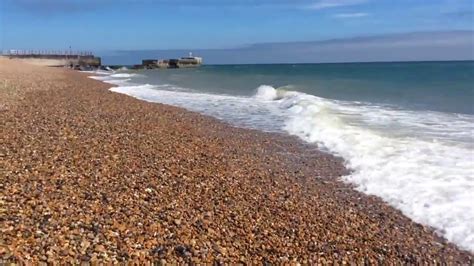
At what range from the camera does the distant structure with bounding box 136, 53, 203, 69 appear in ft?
313

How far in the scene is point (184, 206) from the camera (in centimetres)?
530

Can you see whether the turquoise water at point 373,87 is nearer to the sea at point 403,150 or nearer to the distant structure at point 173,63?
the sea at point 403,150

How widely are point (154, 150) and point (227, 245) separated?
3.91 metres

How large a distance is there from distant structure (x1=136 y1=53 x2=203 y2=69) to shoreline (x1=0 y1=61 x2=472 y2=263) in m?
87.5

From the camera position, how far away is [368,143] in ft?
32.3

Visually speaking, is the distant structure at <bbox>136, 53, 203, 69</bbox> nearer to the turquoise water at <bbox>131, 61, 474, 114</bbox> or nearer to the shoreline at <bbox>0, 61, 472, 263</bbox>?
A: the turquoise water at <bbox>131, 61, 474, 114</bbox>

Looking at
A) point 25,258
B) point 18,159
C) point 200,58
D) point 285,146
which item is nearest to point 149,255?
point 25,258

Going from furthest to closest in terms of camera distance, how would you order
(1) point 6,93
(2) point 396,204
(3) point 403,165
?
(1) point 6,93, (3) point 403,165, (2) point 396,204

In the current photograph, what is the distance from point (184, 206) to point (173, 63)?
321ft

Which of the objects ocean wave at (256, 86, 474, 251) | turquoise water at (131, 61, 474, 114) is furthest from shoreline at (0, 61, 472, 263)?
turquoise water at (131, 61, 474, 114)

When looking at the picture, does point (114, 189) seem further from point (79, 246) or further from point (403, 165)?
point (403, 165)

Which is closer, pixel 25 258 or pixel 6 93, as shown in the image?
pixel 25 258

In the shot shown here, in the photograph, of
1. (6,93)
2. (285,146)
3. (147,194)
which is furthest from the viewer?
(6,93)

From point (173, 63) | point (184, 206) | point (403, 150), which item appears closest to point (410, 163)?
point (403, 150)
